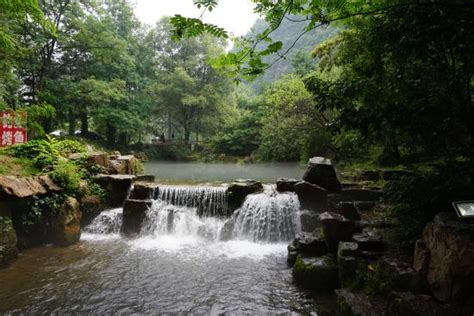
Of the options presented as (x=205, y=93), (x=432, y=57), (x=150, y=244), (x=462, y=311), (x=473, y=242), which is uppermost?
(x=205, y=93)

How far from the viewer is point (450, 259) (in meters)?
3.94

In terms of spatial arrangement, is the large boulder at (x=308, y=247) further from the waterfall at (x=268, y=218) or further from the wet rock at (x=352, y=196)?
the wet rock at (x=352, y=196)

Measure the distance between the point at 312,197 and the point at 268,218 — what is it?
1.51m

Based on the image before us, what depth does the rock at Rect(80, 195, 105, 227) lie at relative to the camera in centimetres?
1045

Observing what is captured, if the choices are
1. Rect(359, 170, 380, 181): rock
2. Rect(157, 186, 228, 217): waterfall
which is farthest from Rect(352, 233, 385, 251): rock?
Rect(157, 186, 228, 217): waterfall

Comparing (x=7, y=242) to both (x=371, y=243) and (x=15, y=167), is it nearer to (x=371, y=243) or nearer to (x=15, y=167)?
(x=15, y=167)

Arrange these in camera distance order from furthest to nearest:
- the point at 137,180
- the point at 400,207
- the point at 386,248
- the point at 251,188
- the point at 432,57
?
the point at 137,180, the point at 251,188, the point at 386,248, the point at 400,207, the point at 432,57

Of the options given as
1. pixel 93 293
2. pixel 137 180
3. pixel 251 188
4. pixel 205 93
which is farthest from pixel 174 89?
pixel 93 293

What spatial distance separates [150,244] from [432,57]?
815 cm

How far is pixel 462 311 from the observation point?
3803 mm

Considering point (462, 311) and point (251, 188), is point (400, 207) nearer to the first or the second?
point (462, 311)

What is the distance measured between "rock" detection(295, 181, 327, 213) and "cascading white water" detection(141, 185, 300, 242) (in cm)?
31

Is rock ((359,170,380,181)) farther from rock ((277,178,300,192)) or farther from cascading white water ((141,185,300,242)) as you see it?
cascading white water ((141,185,300,242))

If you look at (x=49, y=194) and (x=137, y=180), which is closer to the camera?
(x=49, y=194)
